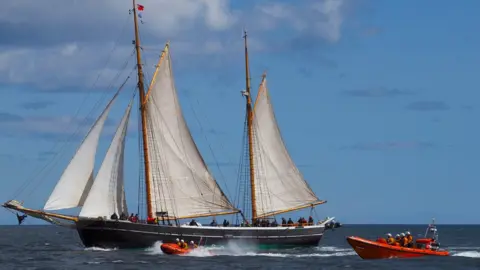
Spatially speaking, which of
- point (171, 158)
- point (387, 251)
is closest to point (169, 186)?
point (171, 158)

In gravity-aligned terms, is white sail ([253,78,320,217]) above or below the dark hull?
above

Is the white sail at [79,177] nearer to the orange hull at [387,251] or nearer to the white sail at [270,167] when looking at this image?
the white sail at [270,167]

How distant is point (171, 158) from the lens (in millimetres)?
103938

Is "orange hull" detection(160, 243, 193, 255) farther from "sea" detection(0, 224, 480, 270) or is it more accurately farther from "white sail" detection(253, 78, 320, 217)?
"white sail" detection(253, 78, 320, 217)

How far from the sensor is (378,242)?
91375 mm

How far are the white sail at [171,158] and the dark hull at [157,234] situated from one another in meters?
3.75

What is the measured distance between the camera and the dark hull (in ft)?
323

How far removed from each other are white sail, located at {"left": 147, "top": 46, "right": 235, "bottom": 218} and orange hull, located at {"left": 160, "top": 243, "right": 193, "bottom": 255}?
334 inches

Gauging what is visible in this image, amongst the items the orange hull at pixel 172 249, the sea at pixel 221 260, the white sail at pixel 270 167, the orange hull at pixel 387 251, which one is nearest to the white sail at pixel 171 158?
the sea at pixel 221 260

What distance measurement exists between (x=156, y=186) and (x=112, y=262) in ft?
58.9

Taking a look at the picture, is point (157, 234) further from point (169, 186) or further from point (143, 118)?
point (143, 118)

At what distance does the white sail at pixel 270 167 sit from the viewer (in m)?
110

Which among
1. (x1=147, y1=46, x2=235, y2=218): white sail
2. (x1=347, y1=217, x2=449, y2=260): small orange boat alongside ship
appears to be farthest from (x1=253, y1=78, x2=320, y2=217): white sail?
(x1=347, y1=217, x2=449, y2=260): small orange boat alongside ship

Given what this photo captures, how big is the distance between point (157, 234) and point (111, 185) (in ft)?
21.0
